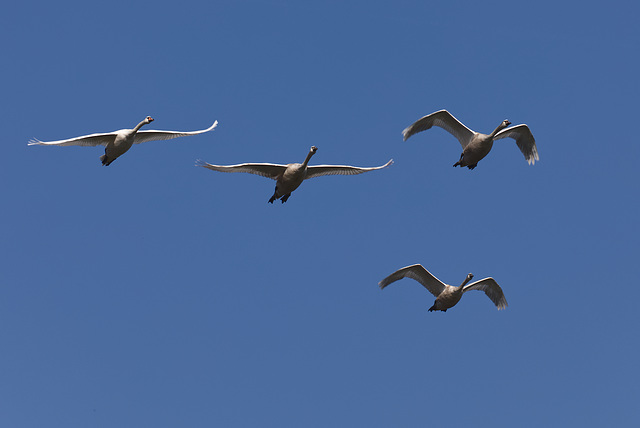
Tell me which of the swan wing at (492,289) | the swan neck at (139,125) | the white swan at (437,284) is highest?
the swan neck at (139,125)

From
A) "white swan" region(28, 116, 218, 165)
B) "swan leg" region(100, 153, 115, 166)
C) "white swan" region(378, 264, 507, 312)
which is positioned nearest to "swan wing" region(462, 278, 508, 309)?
"white swan" region(378, 264, 507, 312)

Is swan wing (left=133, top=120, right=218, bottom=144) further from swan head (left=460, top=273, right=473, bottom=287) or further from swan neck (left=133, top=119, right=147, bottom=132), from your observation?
swan head (left=460, top=273, right=473, bottom=287)

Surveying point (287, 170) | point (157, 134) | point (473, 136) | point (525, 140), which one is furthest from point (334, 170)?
point (525, 140)

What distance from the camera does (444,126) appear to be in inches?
1743

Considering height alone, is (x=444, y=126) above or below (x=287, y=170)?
above

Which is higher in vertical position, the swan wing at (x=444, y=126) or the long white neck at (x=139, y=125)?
the swan wing at (x=444, y=126)

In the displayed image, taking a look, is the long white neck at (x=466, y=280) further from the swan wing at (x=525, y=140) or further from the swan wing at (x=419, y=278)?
the swan wing at (x=525, y=140)

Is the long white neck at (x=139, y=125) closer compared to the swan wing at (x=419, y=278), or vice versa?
the long white neck at (x=139, y=125)

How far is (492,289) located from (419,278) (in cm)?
453

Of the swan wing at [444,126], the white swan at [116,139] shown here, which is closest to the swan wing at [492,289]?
the swan wing at [444,126]

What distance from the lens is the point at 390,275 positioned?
43.5 meters

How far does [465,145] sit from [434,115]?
2.26m

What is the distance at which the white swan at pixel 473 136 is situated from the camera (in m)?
43.0

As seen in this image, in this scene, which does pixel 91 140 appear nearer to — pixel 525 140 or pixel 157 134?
pixel 157 134
